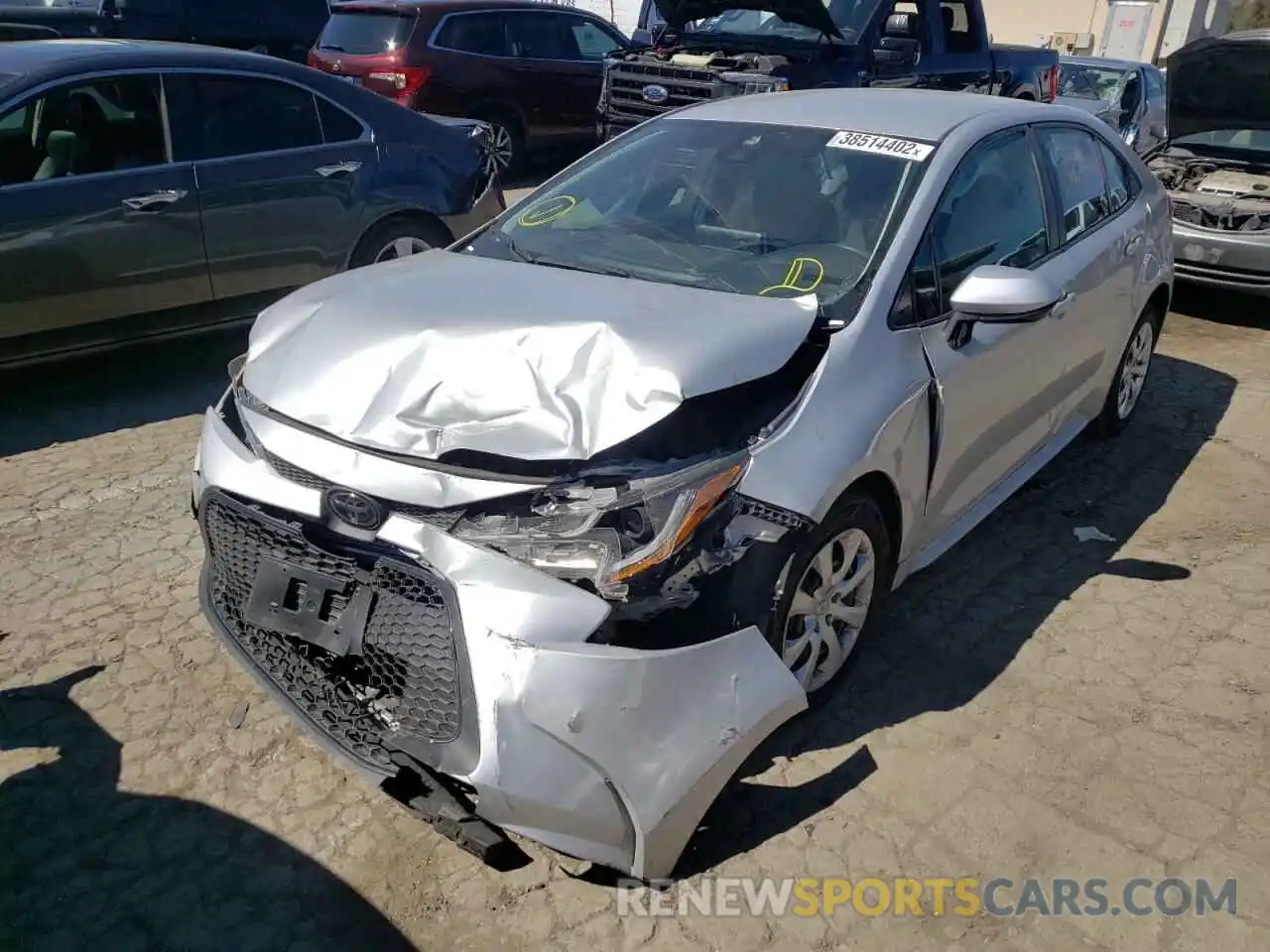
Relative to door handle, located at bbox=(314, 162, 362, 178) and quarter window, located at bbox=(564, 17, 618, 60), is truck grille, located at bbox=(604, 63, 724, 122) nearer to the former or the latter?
quarter window, located at bbox=(564, 17, 618, 60)

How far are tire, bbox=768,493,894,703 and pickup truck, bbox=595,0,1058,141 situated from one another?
609 centimetres

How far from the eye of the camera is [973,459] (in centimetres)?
354

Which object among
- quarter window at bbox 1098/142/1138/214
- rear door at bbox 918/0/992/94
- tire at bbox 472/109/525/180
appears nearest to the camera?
quarter window at bbox 1098/142/1138/214

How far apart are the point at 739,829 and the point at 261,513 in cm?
147

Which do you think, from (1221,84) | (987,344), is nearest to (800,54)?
(1221,84)

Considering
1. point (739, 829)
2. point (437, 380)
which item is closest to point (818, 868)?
point (739, 829)

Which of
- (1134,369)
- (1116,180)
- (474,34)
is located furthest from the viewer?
(474,34)

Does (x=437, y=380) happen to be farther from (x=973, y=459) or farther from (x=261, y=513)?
(x=973, y=459)

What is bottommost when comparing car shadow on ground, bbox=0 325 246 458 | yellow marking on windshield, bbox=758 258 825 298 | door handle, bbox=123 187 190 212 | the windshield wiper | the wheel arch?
car shadow on ground, bbox=0 325 246 458

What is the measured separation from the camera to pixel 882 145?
3498 millimetres

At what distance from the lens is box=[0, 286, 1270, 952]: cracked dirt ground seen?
2.46 meters

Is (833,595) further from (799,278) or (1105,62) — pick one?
(1105,62)

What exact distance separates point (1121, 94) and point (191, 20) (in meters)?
10.7

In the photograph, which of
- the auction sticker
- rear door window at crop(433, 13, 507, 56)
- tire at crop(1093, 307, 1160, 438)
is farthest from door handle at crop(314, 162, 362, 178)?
rear door window at crop(433, 13, 507, 56)
